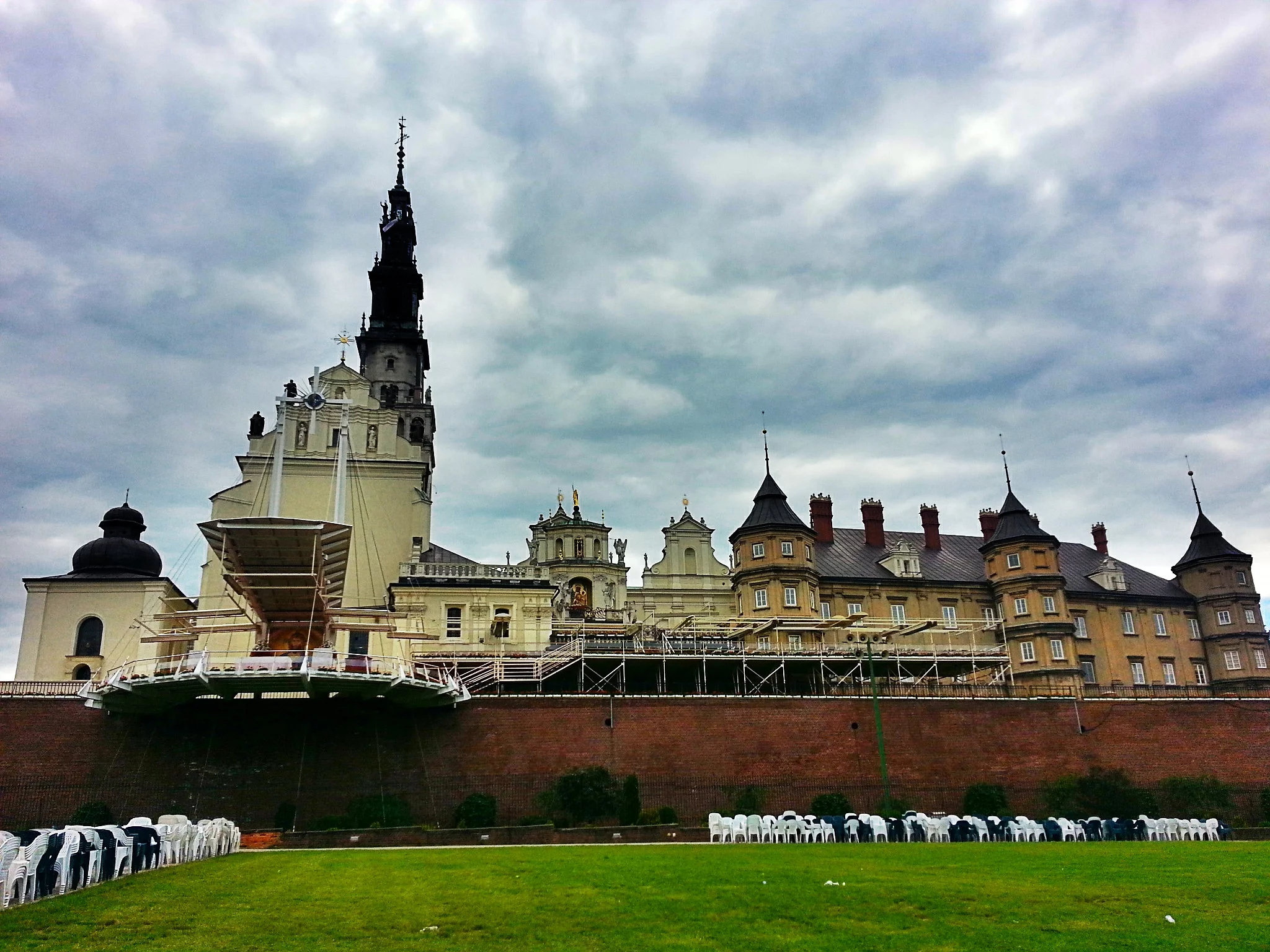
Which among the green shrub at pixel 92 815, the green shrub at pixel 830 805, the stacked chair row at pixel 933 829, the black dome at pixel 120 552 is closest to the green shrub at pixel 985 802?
the green shrub at pixel 830 805

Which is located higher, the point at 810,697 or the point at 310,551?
the point at 310,551

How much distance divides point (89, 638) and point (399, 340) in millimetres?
31075

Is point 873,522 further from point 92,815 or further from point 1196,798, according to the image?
point 92,815

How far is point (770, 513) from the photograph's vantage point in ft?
186

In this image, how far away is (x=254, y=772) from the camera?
115 ft

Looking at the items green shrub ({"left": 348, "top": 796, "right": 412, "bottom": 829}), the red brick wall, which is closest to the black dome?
the red brick wall

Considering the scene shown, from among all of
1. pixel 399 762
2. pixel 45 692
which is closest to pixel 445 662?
pixel 399 762

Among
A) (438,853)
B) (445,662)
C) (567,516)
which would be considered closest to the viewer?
(438,853)

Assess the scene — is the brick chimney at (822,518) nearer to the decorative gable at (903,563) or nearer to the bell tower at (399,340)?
the decorative gable at (903,563)

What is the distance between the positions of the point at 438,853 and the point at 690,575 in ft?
125

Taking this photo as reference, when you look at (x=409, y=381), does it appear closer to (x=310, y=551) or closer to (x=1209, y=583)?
(x=310, y=551)

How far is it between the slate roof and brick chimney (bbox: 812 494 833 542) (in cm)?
54

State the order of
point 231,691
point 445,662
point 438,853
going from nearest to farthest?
1. point 438,853
2. point 231,691
3. point 445,662

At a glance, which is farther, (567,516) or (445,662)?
(567,516)
